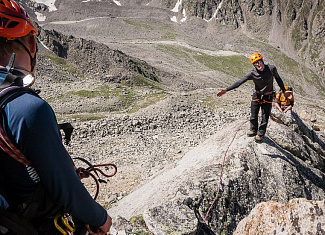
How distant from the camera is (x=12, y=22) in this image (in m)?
2.68

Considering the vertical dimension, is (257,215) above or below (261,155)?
above

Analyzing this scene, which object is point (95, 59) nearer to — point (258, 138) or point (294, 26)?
point (258, 138)

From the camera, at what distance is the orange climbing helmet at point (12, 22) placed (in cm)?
257

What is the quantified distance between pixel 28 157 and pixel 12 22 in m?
1.55

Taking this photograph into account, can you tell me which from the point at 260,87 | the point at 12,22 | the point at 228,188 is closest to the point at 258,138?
the point at 260,87

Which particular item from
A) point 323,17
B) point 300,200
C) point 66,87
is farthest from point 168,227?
point 323,17

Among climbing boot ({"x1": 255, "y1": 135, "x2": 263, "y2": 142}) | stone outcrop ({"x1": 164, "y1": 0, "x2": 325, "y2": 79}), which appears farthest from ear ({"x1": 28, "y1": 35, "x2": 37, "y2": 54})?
stone outcrop ({"x1": 164, "y1": 0, "x2": 325, "y2": 79})

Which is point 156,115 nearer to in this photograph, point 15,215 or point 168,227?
point 168,227

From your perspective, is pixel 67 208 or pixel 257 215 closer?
pixel 67 208

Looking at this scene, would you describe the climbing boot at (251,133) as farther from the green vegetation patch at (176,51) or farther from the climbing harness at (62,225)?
the green vegetation patch at (176,51)

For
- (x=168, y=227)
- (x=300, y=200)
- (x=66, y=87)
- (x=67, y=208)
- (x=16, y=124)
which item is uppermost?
(x=16, y=124)

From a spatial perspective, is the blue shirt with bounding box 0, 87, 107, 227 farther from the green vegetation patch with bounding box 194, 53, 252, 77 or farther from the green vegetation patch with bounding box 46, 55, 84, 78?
the green vegetation patch with bounding box 194, 53, 252, 77

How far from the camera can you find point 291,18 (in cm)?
18825

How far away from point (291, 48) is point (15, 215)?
201 m
